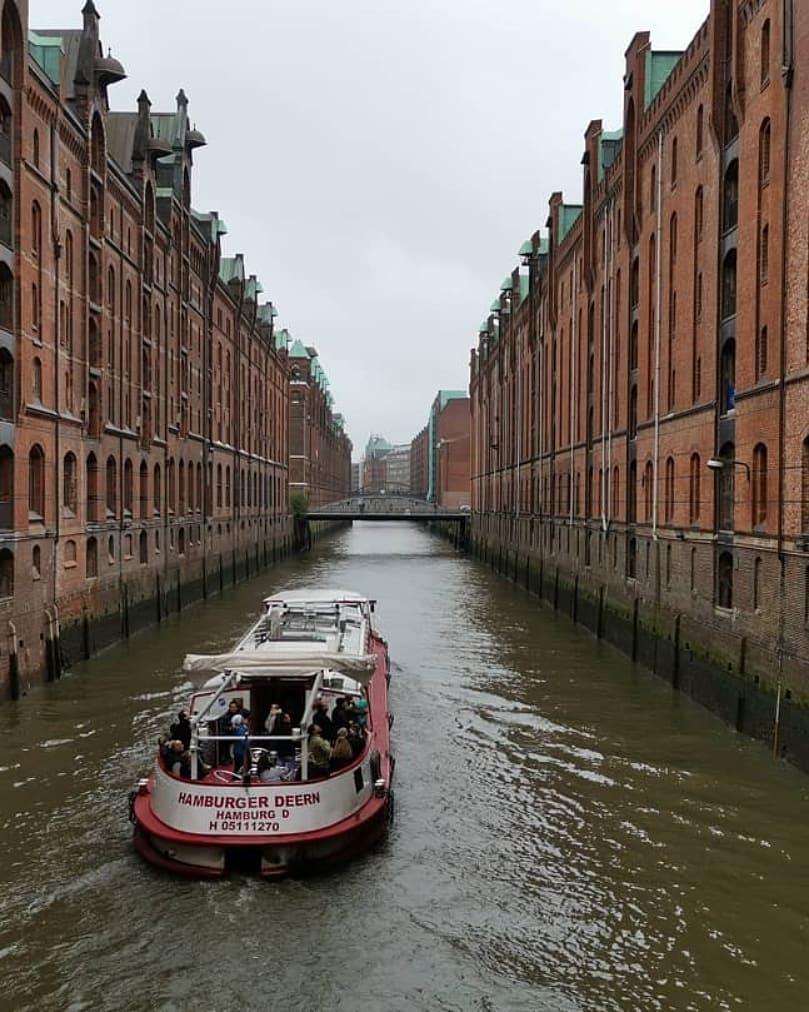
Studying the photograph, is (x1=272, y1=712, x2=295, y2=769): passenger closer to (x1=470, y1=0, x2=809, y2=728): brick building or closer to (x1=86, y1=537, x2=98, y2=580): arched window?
(x1=470, y1=0, x2=809, y2=728): brick building

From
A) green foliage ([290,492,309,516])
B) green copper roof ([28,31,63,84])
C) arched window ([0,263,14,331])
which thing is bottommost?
green foliage ([290,492,309,516])

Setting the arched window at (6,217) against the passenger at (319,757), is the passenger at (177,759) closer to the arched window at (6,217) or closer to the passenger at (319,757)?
the passenger at (319,757)

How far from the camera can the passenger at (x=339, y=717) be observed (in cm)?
1583

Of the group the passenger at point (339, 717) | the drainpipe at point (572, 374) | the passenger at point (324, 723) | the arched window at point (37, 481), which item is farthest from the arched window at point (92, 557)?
the drainpipe at point (572, 374)

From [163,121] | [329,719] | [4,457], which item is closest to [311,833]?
[329,719]

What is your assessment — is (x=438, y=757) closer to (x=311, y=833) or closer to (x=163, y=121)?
(x=311, y=833)

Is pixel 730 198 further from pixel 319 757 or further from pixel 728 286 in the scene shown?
pixel 319 757

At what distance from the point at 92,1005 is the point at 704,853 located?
8718 mm

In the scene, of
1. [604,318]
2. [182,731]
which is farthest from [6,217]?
[604,318]

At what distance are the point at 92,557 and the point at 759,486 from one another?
2081 cm

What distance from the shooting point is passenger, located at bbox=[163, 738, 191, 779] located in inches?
543

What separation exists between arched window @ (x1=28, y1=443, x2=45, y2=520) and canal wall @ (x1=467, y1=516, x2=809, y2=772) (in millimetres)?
17392

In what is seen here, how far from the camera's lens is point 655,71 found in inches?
1310

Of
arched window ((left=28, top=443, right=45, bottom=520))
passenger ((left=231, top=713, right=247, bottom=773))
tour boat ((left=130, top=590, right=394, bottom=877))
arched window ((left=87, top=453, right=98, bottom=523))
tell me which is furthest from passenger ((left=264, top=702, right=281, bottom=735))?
arched window ((left=87, top=453, right=98, bottom=523))
